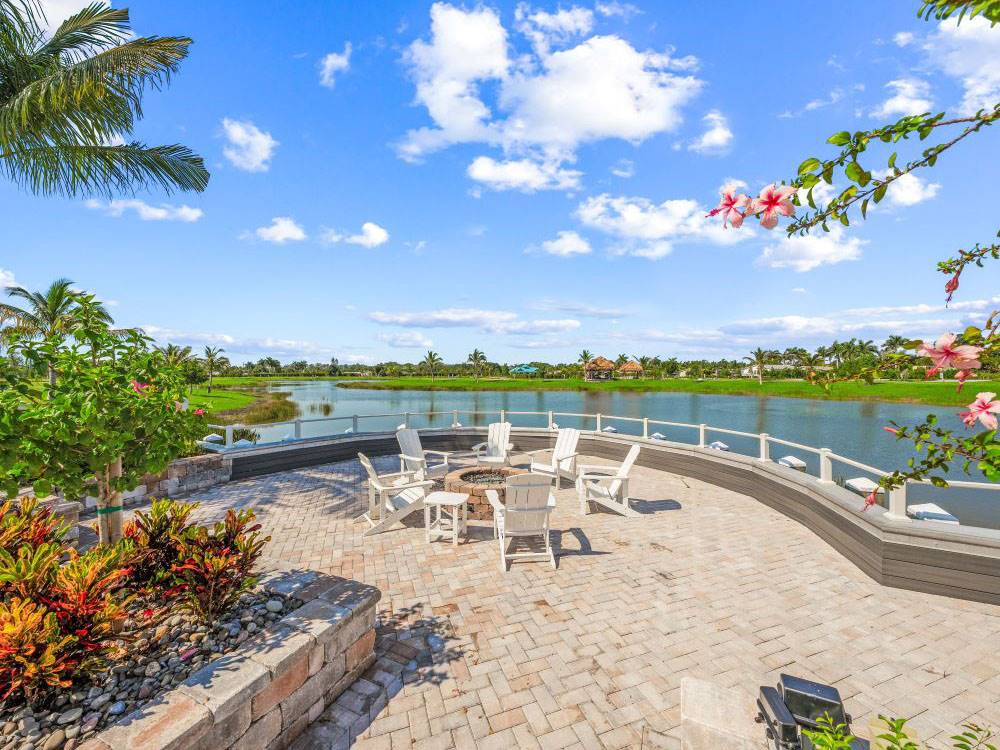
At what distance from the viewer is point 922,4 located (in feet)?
3.54

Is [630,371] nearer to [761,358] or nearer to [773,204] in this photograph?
[761,358]

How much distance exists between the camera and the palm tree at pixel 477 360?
95.1 meters

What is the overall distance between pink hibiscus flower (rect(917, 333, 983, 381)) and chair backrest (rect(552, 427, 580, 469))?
23.5 ft

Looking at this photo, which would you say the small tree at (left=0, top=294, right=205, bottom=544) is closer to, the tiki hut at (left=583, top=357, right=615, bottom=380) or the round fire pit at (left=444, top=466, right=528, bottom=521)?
the round fire pit at (left=444, top=466, right=528, bottom=521)

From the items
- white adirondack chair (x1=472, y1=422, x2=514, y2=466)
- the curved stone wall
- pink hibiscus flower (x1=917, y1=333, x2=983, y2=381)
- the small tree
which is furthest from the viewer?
white adirondack chair (x1=472, y1=422, x2=514, y2=466)

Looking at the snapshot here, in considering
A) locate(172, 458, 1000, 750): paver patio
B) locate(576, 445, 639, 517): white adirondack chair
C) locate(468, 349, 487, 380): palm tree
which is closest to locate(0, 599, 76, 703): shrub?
locate(172, 458, 1000, 750): paver patio

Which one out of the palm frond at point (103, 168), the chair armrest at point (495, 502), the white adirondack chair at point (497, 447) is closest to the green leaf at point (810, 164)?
the chair armrest at point (495, 502)

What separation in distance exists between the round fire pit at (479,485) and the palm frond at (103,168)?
6.75m

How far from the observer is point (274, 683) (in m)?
2.53

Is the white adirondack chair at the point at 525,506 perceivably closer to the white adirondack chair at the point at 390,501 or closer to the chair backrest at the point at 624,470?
the white adirondack chair at the point at 390,501

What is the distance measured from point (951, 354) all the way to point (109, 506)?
4.68m

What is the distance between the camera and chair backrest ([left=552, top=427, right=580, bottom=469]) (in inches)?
Answer: 325

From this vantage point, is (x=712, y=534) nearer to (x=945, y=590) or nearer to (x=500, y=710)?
(x=945, y=590)

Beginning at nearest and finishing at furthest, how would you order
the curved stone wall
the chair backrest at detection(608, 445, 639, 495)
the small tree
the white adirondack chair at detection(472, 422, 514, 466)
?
the small tree → the curved stone wall → the chair backrest at detection(608, 445, 639, 495) → the white adirondack chair at detection(472, 422, 514, 466)
